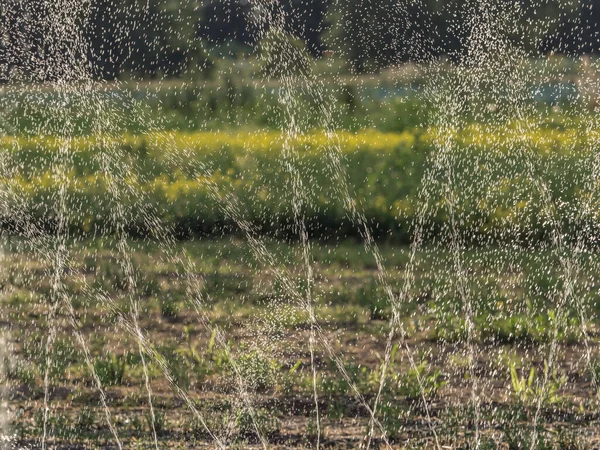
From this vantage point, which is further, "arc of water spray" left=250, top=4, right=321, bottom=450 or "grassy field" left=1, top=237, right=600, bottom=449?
"arc of water spray" left=250, top=4, right=321, bottom=450

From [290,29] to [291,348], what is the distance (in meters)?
8.55

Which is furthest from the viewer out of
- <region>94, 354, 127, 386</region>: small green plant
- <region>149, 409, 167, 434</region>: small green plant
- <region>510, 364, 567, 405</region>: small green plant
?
<region>94, 354, 127, 386</region>: small green plant

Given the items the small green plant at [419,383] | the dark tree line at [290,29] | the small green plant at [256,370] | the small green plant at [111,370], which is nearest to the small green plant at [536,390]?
the small green plant at [419,383]

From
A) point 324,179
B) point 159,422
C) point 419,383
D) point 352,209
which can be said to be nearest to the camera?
point 159,422

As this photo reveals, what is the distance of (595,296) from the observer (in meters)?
5.68

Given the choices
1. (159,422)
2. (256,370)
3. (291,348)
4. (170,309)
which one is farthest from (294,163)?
(159,422)

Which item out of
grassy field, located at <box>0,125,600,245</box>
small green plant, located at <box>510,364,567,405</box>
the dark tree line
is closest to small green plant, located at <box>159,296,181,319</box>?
small green plant, located at <box>510,364,567,405</box>

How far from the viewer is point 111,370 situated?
4.15 meters

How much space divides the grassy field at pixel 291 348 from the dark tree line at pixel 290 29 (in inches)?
215

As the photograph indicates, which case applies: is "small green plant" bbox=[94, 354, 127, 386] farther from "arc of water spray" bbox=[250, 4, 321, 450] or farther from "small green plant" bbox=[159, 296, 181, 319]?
"small green plant" bbox=[159, 296, 181, 319]

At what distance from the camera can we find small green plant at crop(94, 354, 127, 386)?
409 cm

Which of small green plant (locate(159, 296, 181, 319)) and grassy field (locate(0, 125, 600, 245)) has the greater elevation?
small green plant (locate(159, 296, 181, 319))

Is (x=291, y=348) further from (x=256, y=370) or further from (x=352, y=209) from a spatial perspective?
(x=352, y=209)

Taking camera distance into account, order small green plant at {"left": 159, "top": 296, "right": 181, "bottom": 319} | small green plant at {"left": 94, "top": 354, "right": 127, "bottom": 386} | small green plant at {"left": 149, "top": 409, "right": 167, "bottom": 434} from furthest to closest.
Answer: small green plant at {"left": 159, "top": 296, "right": 181, "bottom": 319}
small green plant at {"left": 94, "top": 354, "right": 127, "bottom": 386}
small green plant at {"left": 149, "top": 409, "right": 167, "bottom": 434}
